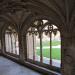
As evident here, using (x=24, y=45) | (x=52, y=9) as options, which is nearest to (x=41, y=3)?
(x=52, y=9)

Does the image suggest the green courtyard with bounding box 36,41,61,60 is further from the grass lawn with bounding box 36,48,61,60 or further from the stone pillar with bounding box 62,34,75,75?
the stone pillar with bounding box 62,34,75,75

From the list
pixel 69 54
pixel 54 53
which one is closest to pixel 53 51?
pixel 54 53

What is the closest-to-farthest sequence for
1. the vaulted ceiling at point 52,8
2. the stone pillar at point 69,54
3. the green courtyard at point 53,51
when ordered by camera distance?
the vaulted ceiling at point 52,8
the stone pillar at point 69,54
the green courtyard at point 53,51

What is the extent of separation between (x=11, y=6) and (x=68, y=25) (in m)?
2.20

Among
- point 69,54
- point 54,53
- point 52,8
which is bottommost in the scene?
point 54,53

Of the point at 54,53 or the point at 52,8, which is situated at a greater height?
the point at 52,8

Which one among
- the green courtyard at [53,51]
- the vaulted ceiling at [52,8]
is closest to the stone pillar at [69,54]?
the vaulted ceiling at [52,8]

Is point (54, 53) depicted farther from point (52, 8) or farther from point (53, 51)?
point (52, 8)

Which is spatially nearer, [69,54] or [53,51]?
[69,54]

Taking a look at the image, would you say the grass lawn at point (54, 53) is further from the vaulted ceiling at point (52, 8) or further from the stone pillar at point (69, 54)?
the vaulted ceiling at point (52, 8)

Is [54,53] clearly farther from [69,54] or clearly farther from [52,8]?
[52,8]

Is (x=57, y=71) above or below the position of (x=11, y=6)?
below

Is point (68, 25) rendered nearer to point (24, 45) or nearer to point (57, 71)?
point (57, 71)

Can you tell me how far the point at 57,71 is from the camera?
610cm
